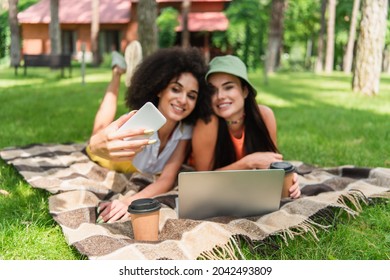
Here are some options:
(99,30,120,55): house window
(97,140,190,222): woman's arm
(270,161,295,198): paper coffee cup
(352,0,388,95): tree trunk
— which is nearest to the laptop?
(270,161,295,198): paper coffee cup

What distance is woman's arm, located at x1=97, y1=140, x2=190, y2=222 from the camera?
77.2 inches

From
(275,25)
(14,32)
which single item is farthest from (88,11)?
(14,32)

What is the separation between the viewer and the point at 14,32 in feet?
12.5

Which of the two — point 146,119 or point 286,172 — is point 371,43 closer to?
point 286,172

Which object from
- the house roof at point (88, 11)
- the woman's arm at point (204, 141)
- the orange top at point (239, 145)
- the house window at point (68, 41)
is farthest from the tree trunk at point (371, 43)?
the house window at point (68, 41)

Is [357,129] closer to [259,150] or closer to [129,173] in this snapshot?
[259,150]

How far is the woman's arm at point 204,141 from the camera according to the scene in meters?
2.29

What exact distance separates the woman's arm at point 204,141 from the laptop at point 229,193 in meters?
0.52

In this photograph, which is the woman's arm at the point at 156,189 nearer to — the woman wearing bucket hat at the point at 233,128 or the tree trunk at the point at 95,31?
the woman wearing bucket hat at the point at 233,128

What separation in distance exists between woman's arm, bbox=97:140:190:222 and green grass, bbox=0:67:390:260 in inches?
9.1

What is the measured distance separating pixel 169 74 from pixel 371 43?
16.5 ft

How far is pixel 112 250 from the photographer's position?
1578 mm

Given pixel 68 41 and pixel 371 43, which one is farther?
pixel 68 41

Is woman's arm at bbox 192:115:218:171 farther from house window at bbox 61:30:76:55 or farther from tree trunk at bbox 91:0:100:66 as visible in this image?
tree trunk at bbox 91:0:100:66
